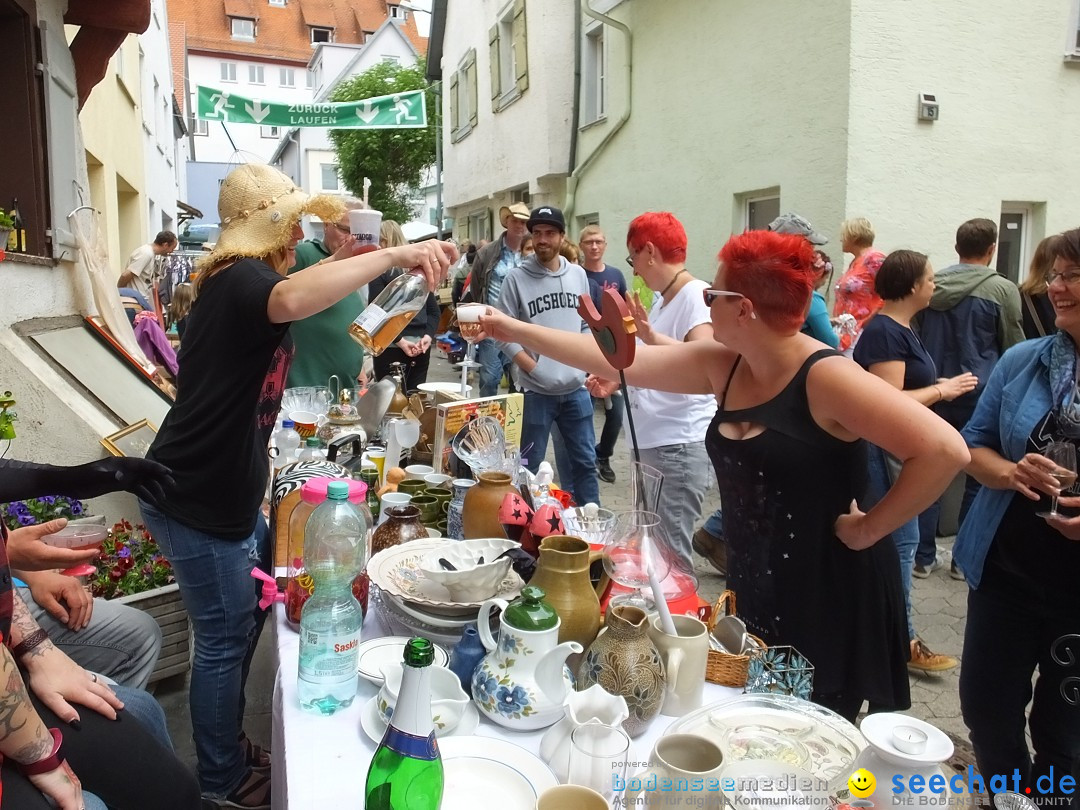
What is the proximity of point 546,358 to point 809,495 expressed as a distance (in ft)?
8.71

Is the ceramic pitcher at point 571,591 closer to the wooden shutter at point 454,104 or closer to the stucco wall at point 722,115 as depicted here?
the stucco wall at point 722,115

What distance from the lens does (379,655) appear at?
64.0 inches

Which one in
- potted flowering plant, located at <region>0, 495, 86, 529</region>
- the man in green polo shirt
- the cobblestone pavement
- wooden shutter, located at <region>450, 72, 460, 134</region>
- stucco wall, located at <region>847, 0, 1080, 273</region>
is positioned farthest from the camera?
wooden shutter, located at <region>450, 72, 460, 134</region>

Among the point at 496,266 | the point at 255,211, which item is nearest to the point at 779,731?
the point at 255,211

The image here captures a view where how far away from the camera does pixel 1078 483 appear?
1878 mm

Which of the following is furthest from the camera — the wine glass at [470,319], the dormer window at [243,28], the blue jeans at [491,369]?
the dormer window at [243,28]

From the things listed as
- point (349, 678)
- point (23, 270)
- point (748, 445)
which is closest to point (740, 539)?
point (748, 445)

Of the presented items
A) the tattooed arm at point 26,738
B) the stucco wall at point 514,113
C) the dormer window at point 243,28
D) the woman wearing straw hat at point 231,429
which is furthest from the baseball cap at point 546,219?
the dormer window at point 243,28

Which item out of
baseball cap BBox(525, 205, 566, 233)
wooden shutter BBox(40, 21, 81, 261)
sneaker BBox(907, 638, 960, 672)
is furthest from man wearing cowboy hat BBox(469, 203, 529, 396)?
sneaker BBox(907, 638, 960, 672)

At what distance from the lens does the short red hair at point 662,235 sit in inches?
130

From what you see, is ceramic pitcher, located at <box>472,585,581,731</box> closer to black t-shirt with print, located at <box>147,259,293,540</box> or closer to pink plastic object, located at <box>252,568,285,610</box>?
pink plastic object, located at <box>252,568,285,610</box>

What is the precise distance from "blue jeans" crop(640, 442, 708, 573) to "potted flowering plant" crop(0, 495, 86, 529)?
2572 mm

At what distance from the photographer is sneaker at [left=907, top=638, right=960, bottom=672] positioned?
3264mm

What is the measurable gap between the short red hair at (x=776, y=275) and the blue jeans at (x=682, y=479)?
5.21 feet
